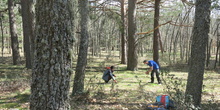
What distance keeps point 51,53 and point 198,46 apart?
3943mm

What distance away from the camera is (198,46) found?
14.7 ft

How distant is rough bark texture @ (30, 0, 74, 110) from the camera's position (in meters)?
2.34

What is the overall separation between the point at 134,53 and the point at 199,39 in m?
8.12

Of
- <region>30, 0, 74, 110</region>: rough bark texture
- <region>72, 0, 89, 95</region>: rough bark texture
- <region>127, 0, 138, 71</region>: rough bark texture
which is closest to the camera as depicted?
<region>30, 0, 74, 110</region>: rough bark texture

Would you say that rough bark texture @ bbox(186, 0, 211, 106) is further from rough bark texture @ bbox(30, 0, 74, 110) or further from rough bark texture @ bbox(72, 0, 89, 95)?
rough bark texture @ bbox(30, 0, 74, 110)

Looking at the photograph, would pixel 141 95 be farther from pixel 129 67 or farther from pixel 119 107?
pixel 129 67

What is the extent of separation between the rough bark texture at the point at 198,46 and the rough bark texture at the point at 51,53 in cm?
365

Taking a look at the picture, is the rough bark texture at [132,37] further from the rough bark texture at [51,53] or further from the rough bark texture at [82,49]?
the rough bark texture at [51,53]

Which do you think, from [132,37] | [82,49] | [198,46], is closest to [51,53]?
[82,49]

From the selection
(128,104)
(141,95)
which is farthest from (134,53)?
(128,104)

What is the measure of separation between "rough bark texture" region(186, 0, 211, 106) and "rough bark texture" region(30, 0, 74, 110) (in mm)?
3648

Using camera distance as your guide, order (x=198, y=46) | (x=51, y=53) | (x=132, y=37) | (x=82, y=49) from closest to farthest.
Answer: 1. (x=51, y=53)
2. (x=198, y=46)
3. (x=82, y=49)
4. (x=132, y=37)

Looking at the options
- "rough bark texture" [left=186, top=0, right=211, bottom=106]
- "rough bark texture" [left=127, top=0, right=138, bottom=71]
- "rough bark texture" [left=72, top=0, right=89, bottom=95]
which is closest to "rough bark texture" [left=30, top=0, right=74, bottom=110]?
"rough bark texture" [left=72, top=0, right=89, bottom=95]

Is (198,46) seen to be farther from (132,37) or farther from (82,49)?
(132,37)
